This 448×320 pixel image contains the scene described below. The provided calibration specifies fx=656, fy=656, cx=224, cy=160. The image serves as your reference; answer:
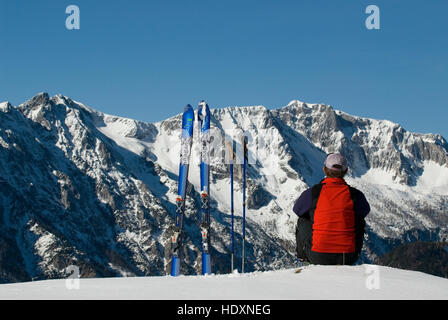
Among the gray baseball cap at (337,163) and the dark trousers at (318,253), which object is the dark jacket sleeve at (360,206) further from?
the gray baseball cap at (337,163)

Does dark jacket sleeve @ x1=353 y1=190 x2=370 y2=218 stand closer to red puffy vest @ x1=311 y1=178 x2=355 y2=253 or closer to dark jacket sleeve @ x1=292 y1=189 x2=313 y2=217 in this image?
red puffy vest @ x1=311 y1=178 x2=355 y2=253

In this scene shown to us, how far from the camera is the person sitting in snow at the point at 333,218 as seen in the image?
47.3ft

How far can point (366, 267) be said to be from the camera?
14.2 metres

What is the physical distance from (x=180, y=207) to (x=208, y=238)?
10.8 ft

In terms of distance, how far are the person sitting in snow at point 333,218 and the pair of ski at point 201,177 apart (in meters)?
34.6

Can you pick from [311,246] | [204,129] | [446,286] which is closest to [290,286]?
[311,246]

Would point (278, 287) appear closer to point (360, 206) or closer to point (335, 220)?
point (335, 220)

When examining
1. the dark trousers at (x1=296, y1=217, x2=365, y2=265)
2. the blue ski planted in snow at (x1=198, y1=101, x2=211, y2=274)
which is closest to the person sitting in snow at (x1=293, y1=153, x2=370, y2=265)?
the dark trousers at (x1=296, y1=217, x2=365, y2=265)

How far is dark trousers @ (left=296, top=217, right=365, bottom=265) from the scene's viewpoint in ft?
48.2

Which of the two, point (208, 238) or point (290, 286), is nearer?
point (290, 286)

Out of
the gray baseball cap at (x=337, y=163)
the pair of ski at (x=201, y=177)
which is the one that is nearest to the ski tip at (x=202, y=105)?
the pair of ski at (x=201, y=177)

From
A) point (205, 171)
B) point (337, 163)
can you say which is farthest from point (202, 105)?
point (337, 163)
